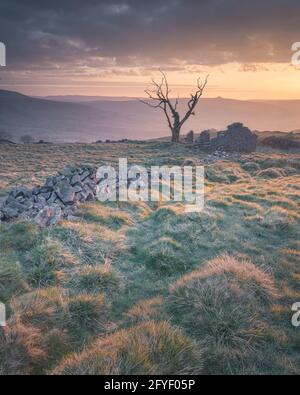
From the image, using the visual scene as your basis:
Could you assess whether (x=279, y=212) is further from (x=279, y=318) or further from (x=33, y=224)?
(x=33, y=224)

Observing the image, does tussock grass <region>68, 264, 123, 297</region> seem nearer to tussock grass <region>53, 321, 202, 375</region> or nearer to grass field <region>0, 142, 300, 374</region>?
grass field <region>0, 142, 300, 374</region>

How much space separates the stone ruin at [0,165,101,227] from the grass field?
578 millimetres

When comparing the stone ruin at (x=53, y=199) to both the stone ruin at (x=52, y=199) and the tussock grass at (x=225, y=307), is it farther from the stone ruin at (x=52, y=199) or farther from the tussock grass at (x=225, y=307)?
the tussock grass at (x=225, y=307)

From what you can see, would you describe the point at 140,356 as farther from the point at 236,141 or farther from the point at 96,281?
the point at 236,141

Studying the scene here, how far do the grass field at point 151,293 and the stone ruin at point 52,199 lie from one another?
58 cm

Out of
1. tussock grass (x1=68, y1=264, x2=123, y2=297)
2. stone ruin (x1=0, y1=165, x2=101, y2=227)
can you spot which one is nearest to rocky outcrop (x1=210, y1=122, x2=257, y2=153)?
stone ruin (x1=0, y1=165, x2=101, y2=227)

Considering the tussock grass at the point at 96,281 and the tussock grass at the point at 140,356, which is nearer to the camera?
the tussock grass at the point at 140,356

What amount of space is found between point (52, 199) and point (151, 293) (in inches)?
228

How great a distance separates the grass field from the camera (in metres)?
4.49

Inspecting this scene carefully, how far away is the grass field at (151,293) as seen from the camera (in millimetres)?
4492

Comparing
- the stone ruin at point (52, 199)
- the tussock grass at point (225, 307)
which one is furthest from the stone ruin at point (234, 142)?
the tussock grass at point (225, 307)

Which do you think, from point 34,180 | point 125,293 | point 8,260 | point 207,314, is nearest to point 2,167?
point 34,180

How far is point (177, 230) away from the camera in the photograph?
32.9 feet

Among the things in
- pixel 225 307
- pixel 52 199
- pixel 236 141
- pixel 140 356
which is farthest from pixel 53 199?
pixel 236 141
